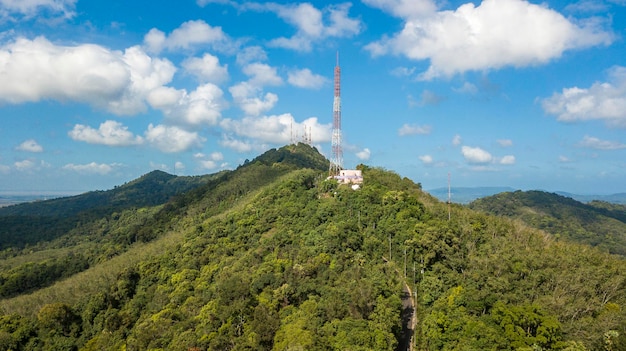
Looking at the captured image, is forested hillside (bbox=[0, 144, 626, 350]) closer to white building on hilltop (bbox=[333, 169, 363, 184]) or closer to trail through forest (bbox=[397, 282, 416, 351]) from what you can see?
trail through forest (bbox=[397, 282, 416, 351])

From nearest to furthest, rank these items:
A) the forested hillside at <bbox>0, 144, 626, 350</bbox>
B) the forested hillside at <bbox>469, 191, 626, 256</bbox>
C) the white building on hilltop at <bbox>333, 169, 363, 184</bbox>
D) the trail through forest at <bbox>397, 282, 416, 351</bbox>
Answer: the forested hillside at <bbox>0, 144, 626, 350</bbox>
the trail through forest at <bbox>397, 282, 416, 351</bbox>
the white building on hilltop at <bbox>333, 169, 363, 184</bbox>
the forested hillside at <bbox>469, 191, 626, 256</bbox>

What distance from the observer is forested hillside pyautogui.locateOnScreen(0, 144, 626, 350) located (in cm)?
3409

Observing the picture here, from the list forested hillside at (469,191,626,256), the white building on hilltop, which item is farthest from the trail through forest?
forested hillside at (469,191,626,256)

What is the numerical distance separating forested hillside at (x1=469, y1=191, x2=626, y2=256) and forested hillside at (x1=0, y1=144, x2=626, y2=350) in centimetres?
8750

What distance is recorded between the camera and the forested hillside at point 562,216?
433 feet

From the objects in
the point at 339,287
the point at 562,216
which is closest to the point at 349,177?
the point at 339,287

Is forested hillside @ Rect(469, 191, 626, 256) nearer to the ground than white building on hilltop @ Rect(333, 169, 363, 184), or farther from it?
nearer to the ground

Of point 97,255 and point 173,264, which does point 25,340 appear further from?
point 97,255

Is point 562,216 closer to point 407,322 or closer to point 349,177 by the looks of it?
point 349,177

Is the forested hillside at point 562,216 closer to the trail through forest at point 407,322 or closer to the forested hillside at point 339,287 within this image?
the forested hillside at point 339,287

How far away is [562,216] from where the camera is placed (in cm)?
16200

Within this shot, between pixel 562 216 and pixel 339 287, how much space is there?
15490 cm

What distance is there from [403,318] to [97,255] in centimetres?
8558

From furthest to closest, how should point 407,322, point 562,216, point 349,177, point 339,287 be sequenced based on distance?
1. point 562,216
2. point 349,177
3. point 339,287
4. point 407,322
